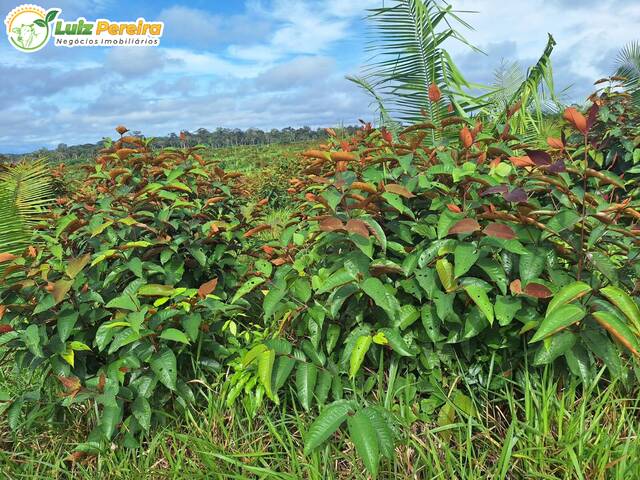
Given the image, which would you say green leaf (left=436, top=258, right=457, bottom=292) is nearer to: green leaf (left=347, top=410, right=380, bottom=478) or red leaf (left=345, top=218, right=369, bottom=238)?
red leaf (left=345, top=218, right=369, bottom=238)

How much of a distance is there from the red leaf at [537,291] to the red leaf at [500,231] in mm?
199

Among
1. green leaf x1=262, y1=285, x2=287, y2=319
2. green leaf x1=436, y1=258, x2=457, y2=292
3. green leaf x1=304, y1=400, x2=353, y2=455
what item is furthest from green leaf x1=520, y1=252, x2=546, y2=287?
green leaf x1=262, y1=285, x2=287, y2=319

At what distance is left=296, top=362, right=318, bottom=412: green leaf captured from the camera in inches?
70.6

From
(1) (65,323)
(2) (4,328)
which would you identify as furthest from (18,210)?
(1) (65,323)

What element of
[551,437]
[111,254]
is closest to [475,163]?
[551,437]

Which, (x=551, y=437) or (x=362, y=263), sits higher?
(x=362, y=263)

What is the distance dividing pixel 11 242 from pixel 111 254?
3.93ft

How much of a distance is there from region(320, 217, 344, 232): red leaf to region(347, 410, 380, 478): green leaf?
639 mm

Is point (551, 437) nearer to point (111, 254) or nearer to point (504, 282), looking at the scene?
point (504, 282)

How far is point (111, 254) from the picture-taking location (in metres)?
2.09

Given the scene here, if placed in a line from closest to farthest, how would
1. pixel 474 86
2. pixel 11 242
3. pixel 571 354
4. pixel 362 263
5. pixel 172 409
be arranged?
pixel 571 354
pixel 362 263
pixel 172 409
pixel 11 242
pixel 474 86

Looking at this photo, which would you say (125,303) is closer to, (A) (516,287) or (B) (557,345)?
(A) (516,287)

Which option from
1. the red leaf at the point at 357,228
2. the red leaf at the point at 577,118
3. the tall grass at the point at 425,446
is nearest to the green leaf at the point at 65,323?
the tall grass at the point at 425,446

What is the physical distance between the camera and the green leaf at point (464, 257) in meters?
1.69
